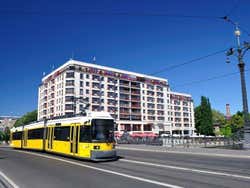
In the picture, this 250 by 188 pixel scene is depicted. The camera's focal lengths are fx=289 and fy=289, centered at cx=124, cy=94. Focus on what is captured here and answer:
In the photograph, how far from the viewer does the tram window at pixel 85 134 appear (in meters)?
16.7

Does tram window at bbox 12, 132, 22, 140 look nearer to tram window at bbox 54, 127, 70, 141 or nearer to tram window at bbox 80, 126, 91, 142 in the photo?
tram window at bbox 54, 127, 70, 141

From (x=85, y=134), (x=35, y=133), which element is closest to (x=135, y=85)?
(x=35, y=133)

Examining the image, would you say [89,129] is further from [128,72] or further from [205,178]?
[128,72]

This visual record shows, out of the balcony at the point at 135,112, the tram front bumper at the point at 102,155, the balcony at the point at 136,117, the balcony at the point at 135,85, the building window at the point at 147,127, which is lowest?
the tram front bumper at the point at 102,155

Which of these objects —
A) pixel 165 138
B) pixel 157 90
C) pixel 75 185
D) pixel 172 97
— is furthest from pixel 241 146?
pixel 172 97

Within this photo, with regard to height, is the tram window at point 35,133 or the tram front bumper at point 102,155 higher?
the tram window at point 35,133

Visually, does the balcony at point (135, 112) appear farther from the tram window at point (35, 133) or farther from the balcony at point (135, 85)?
the tram window at point (35, 133)

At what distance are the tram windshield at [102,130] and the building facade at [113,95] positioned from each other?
217ft

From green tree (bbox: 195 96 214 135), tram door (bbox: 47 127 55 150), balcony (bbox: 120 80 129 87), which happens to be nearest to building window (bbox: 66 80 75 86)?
balcony (bbox: 120 80 129 87)

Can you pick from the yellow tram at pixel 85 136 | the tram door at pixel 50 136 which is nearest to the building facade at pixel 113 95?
the tram door at pixel 50 136

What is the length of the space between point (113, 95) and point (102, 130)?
271ft

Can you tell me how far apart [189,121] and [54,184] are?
128460mm

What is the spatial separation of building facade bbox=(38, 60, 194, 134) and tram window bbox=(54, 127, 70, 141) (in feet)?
203

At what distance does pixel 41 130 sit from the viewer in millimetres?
25234
